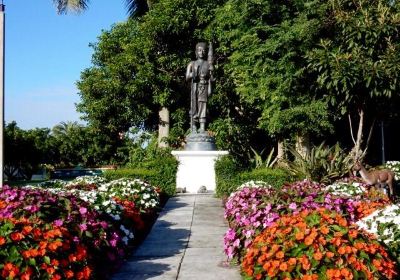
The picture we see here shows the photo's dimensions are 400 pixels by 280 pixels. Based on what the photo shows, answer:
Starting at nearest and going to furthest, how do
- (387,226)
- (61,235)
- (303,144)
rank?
(61,235), (387,226), (303,144)

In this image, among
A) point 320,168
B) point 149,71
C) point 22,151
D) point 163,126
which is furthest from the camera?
point 22,151

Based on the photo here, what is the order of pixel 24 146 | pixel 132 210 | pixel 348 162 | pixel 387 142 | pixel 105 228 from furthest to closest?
pixel 24 146 → pixel 387 142 → pixel 348 162 → pixel 132 210 → pixel 105 228

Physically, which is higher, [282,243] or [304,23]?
[304,23]

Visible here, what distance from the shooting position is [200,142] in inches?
567

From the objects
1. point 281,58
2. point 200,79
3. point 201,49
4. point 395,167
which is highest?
point 201,49

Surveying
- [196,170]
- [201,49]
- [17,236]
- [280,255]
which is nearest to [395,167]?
[196,170]

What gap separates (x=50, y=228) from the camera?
475cm

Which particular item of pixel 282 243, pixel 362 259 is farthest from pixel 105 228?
pixel 362 259

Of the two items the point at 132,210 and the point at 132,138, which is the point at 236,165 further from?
the point at 132,138

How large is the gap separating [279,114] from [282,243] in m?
11.0

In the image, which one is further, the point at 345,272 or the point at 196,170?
the point at 196,170

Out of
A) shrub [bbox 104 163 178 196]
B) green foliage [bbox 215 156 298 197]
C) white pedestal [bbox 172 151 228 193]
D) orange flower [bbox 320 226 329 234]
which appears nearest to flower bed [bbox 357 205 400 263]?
orange flower [bbox 320 226 329 234]

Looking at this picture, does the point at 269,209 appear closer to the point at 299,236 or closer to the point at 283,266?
the point at 299,236

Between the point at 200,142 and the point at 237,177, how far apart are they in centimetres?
255
